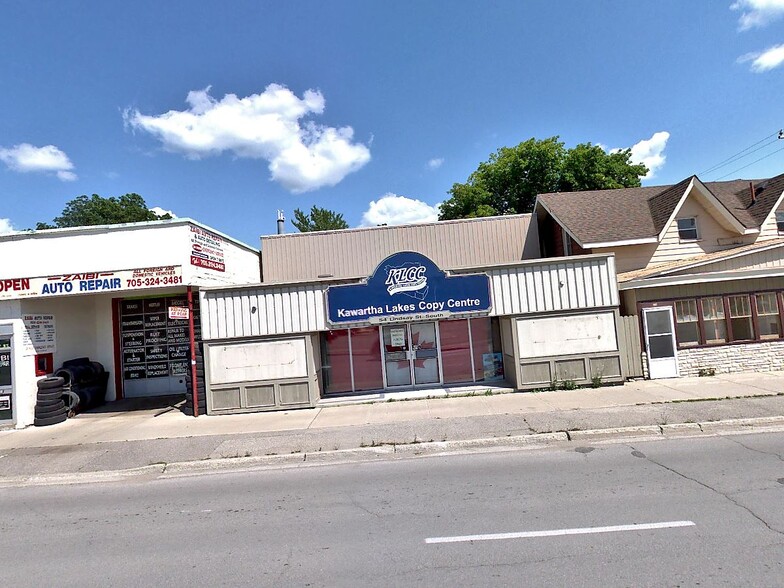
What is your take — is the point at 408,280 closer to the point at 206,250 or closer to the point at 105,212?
the point at 206,250

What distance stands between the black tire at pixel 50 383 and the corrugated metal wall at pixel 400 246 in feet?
27.9

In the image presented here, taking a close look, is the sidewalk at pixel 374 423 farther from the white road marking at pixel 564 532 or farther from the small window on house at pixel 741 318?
the white road marking at pixel 564 532

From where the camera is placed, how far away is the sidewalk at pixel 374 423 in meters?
8.25

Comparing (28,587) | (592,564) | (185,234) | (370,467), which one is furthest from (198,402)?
(592,564)

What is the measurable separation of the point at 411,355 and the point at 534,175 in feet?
83.4

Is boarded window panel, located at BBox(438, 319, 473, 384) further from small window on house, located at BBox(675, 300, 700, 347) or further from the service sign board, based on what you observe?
small window on house, located at BBox(675, 300, 700, 347)

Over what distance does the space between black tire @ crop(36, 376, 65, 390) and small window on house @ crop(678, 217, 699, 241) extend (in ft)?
64.8

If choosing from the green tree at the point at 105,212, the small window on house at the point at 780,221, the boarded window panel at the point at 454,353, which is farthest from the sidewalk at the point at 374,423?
the green tree at the point at 105,212

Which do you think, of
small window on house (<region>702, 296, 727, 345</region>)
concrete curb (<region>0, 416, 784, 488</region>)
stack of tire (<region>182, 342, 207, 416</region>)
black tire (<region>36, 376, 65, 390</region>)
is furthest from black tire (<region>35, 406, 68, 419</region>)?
small window on house (<region>702, 296, 727, 345</region>)


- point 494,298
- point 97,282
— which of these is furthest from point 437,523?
point 97,282

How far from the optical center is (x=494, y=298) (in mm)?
12367

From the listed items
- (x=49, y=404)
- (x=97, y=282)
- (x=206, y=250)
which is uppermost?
(x=206, y=250)

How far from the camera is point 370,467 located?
24.0 feet

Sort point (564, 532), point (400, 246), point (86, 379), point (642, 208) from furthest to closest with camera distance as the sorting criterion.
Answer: point (400, 246) → point (642, 208) → point (86, 379) → point (564, 532)
